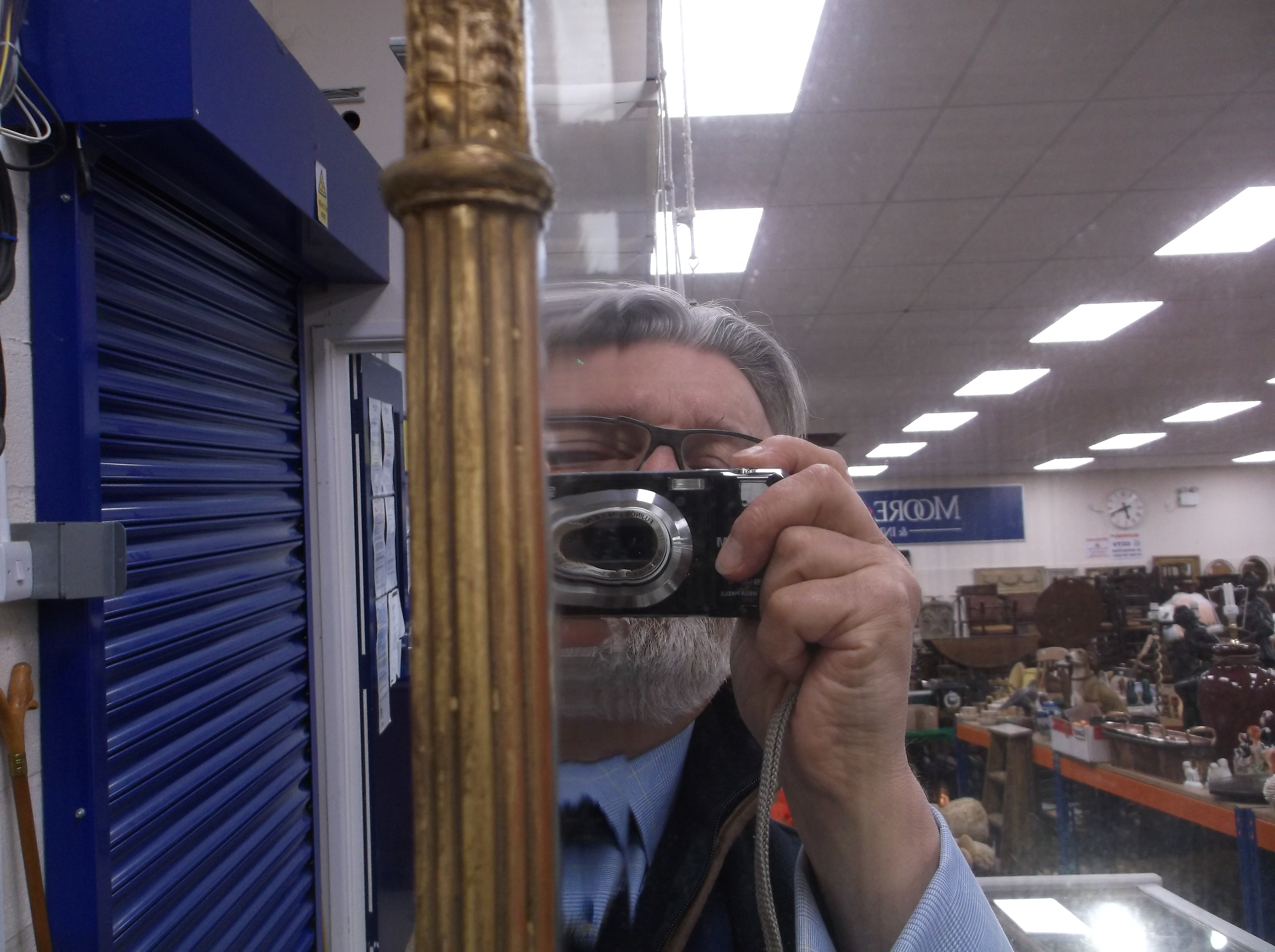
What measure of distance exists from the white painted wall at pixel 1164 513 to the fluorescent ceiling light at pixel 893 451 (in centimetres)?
179

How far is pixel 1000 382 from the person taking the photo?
4.27 meters

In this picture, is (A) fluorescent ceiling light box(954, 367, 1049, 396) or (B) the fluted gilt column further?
(A) fluorescent ceiling light box(954, 367, 1049, 396)

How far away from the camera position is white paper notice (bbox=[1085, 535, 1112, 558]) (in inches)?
266

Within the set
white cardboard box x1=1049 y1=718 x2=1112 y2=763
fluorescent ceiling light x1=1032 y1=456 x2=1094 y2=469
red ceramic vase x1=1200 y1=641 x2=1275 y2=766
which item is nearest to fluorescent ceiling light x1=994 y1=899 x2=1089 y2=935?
red ceramic vase x1=1200 y1=641 x2=1275 y2=766

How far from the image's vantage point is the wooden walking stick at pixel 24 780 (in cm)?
65

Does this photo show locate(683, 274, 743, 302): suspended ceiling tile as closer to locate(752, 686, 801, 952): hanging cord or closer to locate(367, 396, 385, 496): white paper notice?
locate(367, 396, 385, 496): white paper notice

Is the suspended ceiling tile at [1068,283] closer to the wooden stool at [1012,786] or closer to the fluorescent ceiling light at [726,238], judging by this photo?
the fluorescent ceiling light at [726,238]

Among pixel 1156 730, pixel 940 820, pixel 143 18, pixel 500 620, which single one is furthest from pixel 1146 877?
pixel 143 18

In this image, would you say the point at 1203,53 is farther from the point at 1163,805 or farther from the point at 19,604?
the point at 19,604

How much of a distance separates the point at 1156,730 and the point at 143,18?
254 cm

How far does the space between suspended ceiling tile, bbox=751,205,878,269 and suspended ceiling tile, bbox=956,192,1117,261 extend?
42cm

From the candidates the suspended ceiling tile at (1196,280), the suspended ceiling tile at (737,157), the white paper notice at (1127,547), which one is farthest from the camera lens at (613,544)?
the white paper notice at (1127,547)

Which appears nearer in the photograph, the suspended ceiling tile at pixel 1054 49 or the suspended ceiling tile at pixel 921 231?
the suspended ceiling tile at pixel 1054 49

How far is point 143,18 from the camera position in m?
0.71
